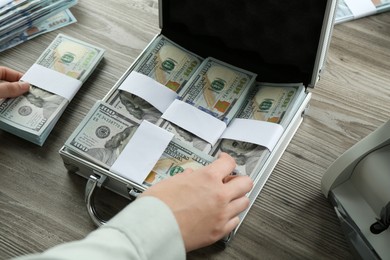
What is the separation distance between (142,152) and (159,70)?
0.18 m

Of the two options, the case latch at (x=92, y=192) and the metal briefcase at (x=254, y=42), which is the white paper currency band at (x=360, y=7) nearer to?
the metal briefcase at (x=254, y=42)

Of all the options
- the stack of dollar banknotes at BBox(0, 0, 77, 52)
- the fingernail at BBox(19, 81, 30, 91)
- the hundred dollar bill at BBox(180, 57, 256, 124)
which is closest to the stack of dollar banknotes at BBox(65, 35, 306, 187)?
the hundred dollar bill at BBox(180, 57, 256, 124)

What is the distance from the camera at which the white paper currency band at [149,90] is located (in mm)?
846

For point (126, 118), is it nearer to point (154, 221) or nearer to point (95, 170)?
point (95, 170)

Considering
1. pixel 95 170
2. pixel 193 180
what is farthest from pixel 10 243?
pixel 193 180

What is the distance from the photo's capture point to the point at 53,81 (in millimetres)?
895

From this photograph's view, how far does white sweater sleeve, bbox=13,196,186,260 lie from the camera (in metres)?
0.45

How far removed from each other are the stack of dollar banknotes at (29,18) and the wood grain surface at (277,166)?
0.02 metres

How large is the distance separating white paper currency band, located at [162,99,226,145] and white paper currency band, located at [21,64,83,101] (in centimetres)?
18

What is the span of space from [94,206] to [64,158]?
0.29 feet

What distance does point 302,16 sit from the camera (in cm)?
75

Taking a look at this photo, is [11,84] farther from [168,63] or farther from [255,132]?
[255,132]

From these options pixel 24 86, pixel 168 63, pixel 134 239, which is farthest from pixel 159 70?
pixel 134 239

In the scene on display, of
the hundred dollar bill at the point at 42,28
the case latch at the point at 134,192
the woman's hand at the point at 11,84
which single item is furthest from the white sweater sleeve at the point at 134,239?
the hundred dollar bill at the point at 42,28
